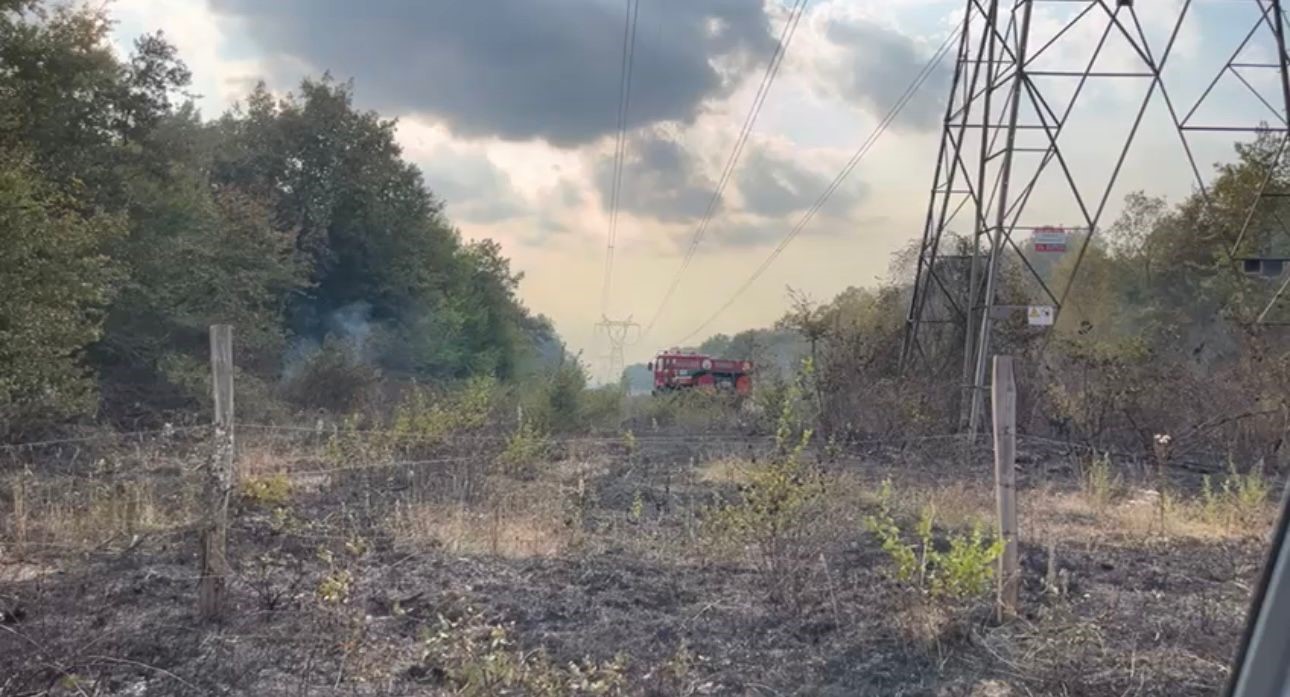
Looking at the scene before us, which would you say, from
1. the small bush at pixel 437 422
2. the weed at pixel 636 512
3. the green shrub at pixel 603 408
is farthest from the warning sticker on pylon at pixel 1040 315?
the green shrub at pixel 603 408

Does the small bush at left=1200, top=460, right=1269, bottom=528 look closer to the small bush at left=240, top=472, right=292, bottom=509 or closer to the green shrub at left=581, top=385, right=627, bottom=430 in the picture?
the small bush at left=240, top=472, right=292, bottom=509

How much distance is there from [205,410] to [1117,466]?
15876mm

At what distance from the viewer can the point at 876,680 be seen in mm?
3873

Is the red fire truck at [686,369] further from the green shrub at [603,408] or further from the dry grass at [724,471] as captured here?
the dry grass at [724,471]

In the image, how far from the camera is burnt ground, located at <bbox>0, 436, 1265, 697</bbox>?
377 centimetres

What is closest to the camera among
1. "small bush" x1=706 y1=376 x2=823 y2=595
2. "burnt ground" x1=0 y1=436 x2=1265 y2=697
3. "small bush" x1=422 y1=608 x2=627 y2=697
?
"small bush" x1=422 y1=608 x2=627 y2=697

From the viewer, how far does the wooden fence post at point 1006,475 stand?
4.57 metres

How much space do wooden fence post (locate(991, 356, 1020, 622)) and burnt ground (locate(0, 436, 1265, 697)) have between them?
0.52ft

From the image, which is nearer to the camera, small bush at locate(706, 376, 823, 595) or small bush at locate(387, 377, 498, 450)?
small bush at locate(706, 376, 823, 595)

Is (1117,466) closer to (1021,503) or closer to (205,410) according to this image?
(1021,503)

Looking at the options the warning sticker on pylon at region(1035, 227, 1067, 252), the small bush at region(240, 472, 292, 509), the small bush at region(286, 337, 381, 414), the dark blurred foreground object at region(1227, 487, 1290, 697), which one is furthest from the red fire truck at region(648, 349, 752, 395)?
the dark blurred foreground object at region(1227, 487, 1290, 697)

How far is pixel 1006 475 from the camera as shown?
4648mm

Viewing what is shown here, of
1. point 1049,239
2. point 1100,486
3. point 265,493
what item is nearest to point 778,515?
point 265,493

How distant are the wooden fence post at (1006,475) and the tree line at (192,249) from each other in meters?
10.1
